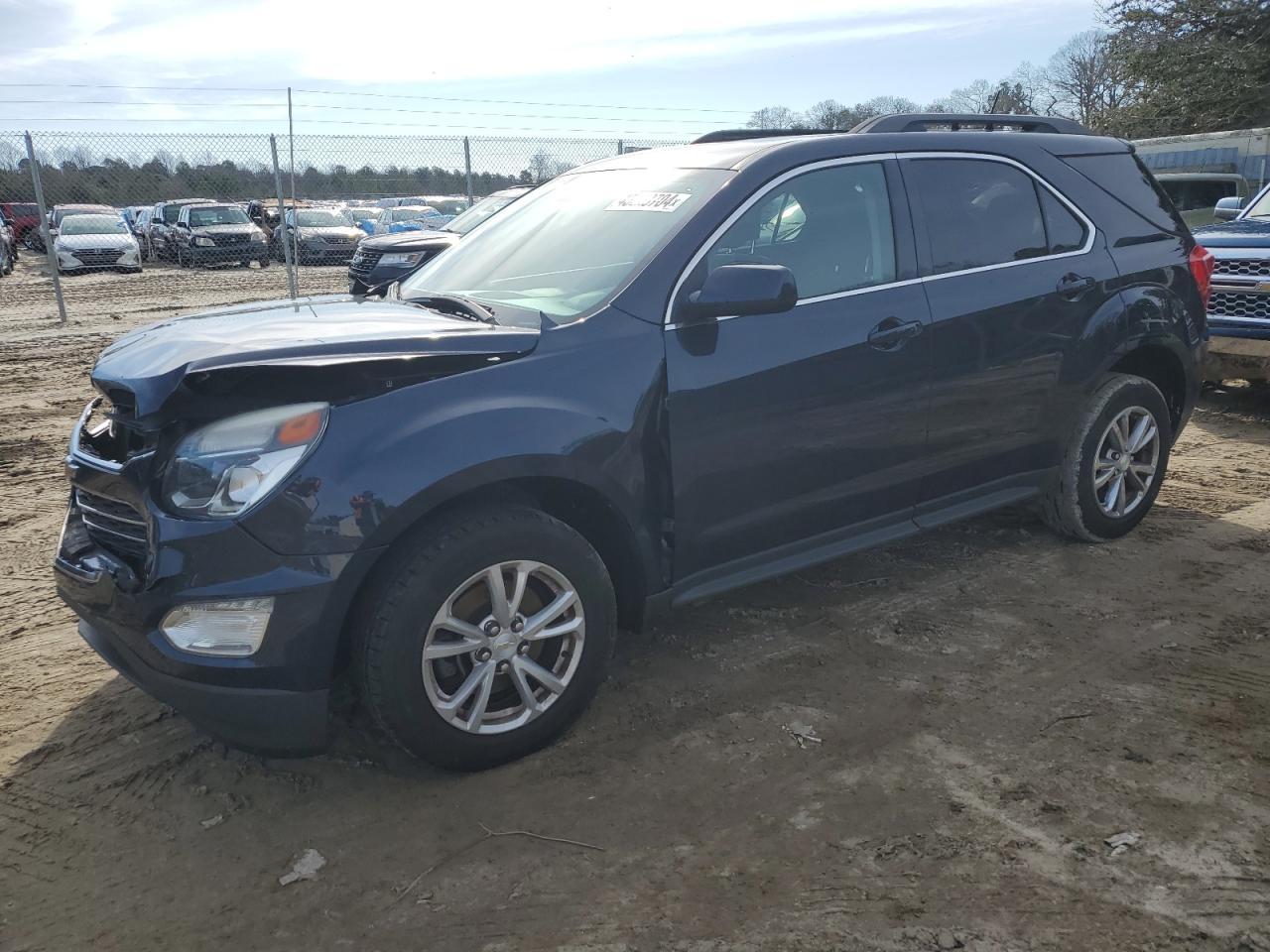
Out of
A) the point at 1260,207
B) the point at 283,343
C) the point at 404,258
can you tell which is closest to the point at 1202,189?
the point at 1260,207

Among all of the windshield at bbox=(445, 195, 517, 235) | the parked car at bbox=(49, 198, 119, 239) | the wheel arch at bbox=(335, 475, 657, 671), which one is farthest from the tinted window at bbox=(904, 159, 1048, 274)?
the parked car at bbox=(49, 198, 119, 239)

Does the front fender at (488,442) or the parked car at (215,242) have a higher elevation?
the parked car at (215,242)

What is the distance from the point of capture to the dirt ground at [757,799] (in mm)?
2459

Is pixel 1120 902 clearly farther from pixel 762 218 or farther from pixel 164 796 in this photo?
pixel 164 796

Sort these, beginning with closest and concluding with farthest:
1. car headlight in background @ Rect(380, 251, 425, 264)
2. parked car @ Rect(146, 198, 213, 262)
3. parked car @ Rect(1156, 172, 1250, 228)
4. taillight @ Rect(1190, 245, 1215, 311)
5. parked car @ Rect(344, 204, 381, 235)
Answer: taillight @ Rect(1190, 245, 1215, 311) → car headlight in background @ Rect(380, 251, 425, 264) → parked car @ Rect(1156, 172, 1250, 228) → parked car @ Rect(146, 198, 213, 262) → parked car @ Rect(344, 204, 381, 235)

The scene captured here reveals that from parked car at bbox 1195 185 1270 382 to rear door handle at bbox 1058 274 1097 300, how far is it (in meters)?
3.51

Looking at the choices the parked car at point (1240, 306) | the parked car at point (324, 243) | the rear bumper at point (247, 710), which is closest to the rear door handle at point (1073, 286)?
the rear bumper at point (247, 710)

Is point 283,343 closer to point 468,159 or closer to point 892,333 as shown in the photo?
point 892,333

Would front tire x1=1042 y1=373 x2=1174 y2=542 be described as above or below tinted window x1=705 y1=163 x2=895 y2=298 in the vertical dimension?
below

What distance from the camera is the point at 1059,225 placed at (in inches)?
174

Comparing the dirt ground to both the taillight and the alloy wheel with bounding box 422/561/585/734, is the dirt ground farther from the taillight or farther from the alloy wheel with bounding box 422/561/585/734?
the taillight

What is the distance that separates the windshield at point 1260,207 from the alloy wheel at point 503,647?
27.0ft

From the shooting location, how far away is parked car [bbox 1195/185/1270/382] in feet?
23.9

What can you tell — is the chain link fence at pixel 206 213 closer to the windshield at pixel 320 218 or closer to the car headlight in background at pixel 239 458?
the windshield at pixel 320 218
